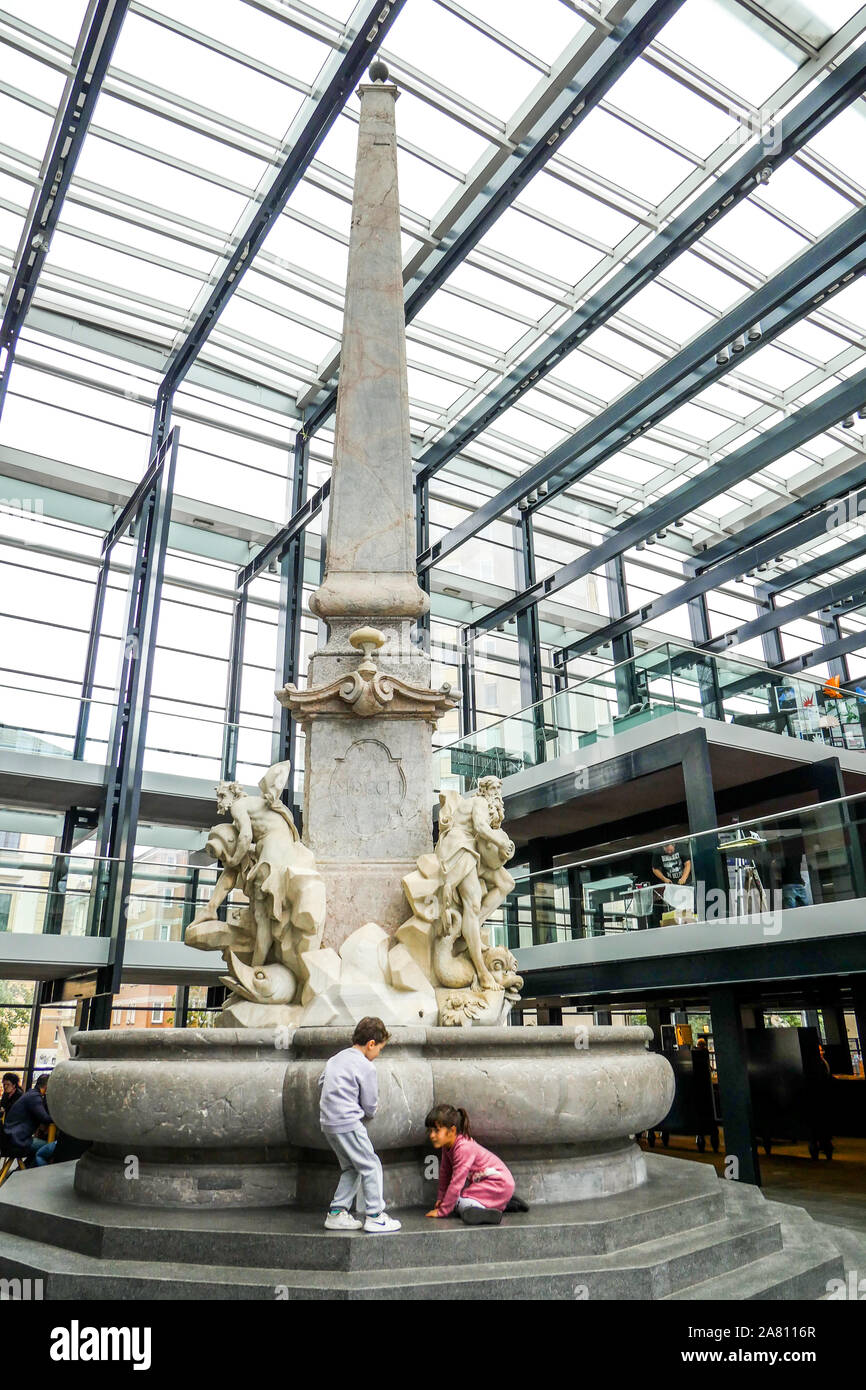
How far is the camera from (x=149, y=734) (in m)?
20.7

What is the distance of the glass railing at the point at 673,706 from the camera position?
575 inches

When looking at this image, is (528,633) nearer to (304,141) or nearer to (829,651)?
(829,651)

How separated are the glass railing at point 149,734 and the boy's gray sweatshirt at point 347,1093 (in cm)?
1513

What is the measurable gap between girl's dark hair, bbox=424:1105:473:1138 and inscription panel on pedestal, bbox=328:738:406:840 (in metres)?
2.18

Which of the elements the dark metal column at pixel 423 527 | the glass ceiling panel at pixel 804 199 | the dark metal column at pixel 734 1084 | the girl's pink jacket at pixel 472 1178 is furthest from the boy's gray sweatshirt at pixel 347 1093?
the dark metal column at pixel 423 527

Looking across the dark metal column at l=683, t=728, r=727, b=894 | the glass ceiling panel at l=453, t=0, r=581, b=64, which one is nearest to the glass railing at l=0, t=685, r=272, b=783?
the dark metal column at l=683, t=728, r=727, b=894

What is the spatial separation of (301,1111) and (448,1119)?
0.61 m

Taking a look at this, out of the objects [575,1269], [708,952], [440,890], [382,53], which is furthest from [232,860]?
[382,53]

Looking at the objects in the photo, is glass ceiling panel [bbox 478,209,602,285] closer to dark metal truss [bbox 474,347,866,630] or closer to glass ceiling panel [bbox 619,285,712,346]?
glass ceiling panel [bbox 619,285,712,346]

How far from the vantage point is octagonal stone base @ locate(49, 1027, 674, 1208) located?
409 centimetres

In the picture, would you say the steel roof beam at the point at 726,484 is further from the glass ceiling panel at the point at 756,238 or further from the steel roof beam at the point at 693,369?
the glass ceiling panel at the point at 756,238

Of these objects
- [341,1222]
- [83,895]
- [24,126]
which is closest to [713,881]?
[341,1222]

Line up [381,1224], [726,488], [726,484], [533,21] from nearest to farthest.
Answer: [381,1224], [533,21], [726,484], [726,488]
